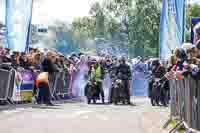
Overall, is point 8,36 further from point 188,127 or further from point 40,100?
point 188,127

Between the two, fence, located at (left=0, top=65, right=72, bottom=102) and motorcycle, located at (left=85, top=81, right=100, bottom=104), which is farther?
motorcycle, located at (left=85, top=81, right=100, bottom=104)

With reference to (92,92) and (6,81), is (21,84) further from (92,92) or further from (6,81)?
(92,92)

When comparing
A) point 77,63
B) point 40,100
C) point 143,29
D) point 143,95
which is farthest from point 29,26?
point 143,29

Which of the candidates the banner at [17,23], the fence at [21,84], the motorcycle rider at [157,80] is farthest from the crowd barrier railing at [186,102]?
the banner at [17,23]

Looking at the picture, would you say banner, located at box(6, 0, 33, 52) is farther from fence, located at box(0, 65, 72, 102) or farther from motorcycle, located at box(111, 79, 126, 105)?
motorcycle, located at box(111, 79, 126, 105)

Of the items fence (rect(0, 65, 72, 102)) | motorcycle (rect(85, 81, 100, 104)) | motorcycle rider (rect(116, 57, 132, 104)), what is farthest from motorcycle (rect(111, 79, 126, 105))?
fence (rect(0, 65, 72, 102))

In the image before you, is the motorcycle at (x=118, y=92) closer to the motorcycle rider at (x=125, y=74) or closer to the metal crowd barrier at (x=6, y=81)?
the motorcycle rider at (x=125, y=74)

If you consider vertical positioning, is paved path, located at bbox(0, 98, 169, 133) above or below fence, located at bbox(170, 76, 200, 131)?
below

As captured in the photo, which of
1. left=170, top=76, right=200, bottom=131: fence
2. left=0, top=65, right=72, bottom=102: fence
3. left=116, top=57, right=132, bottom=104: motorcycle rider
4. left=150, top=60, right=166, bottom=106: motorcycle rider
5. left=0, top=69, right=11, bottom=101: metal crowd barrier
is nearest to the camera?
left=170, top=76, right=200, bottom=131: fence

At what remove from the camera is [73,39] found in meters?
108

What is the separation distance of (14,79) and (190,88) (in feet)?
36.9

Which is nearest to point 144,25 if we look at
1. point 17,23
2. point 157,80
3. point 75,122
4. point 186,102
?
point 17,23

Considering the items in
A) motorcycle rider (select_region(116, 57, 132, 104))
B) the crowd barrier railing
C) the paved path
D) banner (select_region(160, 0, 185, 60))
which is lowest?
the paved path

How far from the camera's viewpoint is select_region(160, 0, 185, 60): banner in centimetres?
2323
